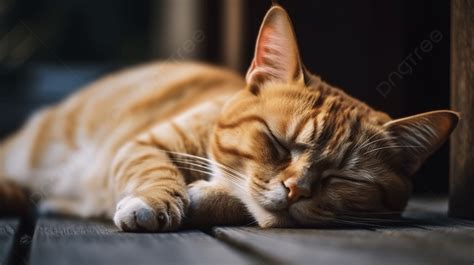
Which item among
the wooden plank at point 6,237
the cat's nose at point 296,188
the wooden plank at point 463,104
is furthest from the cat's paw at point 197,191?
the wooden plank at point 463,104

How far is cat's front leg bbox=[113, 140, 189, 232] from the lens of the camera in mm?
1737

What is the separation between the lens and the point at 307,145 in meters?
1.85

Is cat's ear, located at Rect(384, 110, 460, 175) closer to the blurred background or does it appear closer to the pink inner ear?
the pink inner ear

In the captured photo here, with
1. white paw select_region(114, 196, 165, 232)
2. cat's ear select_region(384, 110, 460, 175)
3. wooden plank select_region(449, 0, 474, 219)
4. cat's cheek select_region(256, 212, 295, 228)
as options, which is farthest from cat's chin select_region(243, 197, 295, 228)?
wooden plank select_region(449, 0, 474, 219)

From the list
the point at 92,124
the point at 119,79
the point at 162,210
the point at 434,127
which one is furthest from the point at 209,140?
the point at 119,79

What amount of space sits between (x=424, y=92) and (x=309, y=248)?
1.70m

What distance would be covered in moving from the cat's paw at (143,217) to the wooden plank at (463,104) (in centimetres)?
93

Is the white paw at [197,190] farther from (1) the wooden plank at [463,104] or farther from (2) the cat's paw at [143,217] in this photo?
(1) the wooden plank at [463,104]

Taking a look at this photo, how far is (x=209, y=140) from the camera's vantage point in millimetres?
2188

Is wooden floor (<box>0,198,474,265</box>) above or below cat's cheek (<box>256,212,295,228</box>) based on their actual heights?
above

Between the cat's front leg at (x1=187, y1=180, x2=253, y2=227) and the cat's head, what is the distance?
4 centimetres

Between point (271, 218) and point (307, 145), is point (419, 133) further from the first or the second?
point (271, 218)

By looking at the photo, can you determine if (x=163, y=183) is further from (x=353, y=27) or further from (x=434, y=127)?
(x=353, y=27)

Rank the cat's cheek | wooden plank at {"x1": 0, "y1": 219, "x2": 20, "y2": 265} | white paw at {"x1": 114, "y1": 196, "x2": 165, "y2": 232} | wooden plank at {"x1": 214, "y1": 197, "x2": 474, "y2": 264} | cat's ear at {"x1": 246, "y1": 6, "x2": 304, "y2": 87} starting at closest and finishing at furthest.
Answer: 1. wooden plank at {"x1": 214, "y1": 197, "x2": 474, "y2": 264}
2. wooden plank at {"x1": 0, "y1": 219, "x2": 20, "y2": 265}
3. white paw at {"x1": 114, "y1": 196, "x2": 165, "y2": 232}
4. the cat's cheek
5. cat's ear at {"x1": 246, "y1": 6, "x2": 304, "y2": 87}
